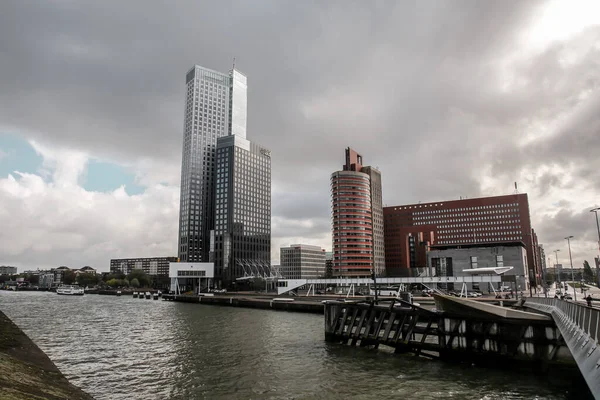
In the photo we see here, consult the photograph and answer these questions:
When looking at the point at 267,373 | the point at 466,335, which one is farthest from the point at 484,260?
the point at 267,373

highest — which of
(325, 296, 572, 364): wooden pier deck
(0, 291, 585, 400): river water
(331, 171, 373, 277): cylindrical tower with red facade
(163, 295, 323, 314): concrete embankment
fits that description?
(331, 171, 373, 277): cylindrical tower with red facade

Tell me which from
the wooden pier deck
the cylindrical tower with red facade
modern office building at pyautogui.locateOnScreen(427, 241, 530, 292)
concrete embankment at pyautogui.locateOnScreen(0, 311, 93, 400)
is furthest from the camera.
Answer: the cylindrical tower with red facade

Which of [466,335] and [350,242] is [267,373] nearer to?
[466,335]

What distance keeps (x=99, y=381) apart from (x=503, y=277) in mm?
137045

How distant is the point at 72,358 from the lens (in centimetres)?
3459

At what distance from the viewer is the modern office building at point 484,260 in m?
129

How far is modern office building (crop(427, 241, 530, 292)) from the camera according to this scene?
424ft

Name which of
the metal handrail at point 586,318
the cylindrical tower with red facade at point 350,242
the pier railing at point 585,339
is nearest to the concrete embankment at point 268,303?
the metal handrail at point 586,318

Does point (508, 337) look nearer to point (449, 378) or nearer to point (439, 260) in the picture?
point (449, 378)

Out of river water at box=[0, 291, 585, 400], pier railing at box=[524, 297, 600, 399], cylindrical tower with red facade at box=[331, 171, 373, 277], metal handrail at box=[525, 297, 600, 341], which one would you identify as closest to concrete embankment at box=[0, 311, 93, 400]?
river water at box=[0, 291, 585, 400]

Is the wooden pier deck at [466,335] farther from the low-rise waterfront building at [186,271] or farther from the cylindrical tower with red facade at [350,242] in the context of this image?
the cylindrical tower with red facade at [350,242]

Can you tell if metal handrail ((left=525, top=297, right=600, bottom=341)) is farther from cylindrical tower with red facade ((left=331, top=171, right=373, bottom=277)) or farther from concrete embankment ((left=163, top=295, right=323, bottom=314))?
cylindrical tower with red facade ((left=331, top=171, right=373, bottom=277))

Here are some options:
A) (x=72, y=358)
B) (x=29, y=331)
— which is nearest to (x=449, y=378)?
(x=72, y=358)

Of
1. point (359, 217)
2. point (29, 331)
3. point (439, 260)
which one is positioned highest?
point (359, 217)
